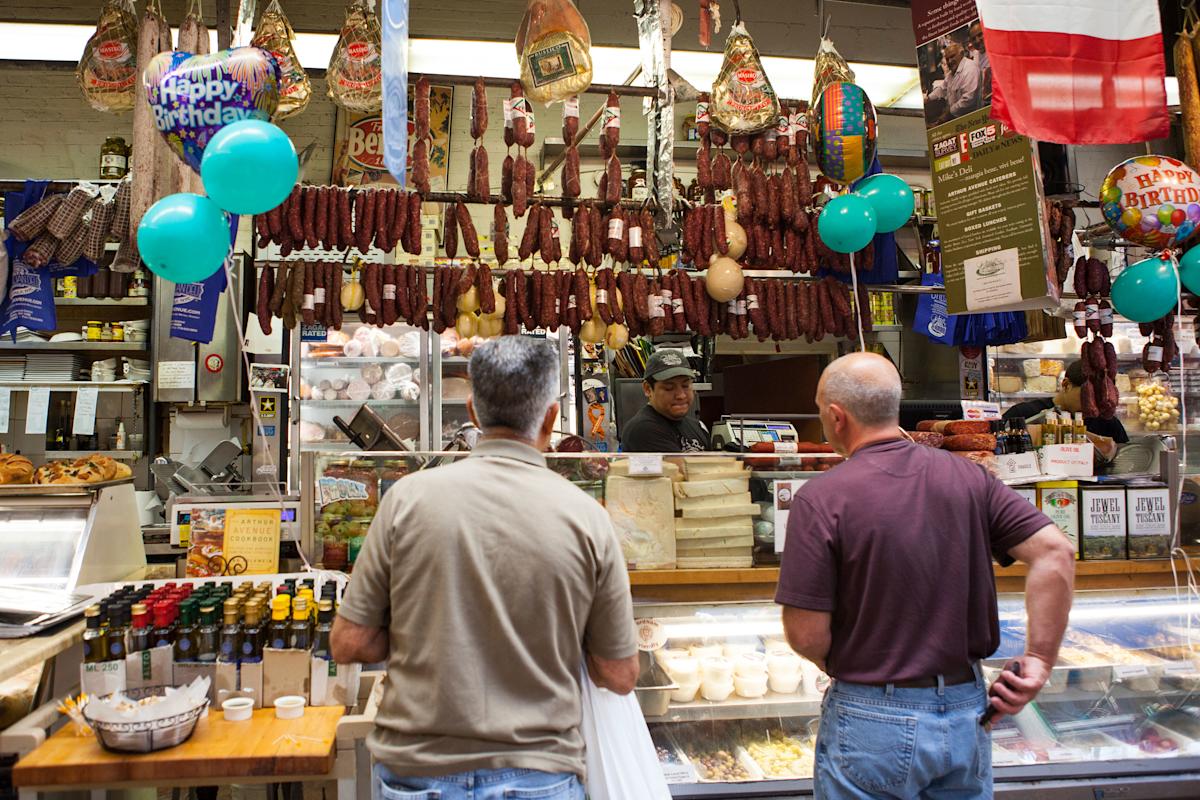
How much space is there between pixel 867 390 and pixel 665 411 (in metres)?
3.10

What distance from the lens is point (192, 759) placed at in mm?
2303

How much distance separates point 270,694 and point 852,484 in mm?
1892

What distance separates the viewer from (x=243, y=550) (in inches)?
142

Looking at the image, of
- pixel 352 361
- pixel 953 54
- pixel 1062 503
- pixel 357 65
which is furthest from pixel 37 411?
pixel 1062 503

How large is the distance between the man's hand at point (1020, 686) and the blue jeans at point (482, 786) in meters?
1.22

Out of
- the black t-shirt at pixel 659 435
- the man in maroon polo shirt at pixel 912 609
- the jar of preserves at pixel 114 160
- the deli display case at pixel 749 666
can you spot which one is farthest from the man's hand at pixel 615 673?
the jar of preserves at pixel 114 160

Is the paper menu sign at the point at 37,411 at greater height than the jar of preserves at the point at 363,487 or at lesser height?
greater

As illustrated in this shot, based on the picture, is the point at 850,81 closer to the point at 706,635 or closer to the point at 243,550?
the point at 706,635

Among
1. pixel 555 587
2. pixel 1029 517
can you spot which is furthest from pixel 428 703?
pixel 1029 517

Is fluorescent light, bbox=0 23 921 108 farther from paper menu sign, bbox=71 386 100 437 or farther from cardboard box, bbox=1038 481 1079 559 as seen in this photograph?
cardboard box, bbox=1038 481 1079 559

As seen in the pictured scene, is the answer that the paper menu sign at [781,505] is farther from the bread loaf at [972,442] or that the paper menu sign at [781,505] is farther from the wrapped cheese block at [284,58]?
the wrapped cheese block at [284,58]

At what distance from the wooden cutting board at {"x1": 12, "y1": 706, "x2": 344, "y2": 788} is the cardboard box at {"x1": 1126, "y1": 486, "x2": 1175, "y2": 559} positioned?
133 inches

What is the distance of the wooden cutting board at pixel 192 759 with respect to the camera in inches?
89.7

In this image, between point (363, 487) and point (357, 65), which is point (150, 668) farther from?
point (357, 65)
